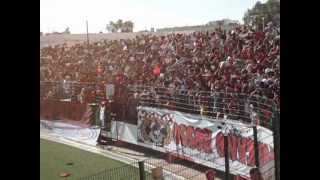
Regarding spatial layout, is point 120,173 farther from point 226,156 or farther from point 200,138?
point 226,156

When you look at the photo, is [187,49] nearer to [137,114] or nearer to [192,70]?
[192,70]

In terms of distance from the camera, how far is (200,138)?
3523 mm

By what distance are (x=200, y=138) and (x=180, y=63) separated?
4.38 ft

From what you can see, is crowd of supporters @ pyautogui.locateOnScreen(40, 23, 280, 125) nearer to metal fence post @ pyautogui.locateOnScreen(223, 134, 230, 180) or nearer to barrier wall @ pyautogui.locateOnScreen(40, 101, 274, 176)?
barrier wall @ pyautogui.locateOnScreen(40, 101, 274, 176)

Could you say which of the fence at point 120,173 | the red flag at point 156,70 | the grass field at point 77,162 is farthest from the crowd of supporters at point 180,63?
the fence at point 120,173

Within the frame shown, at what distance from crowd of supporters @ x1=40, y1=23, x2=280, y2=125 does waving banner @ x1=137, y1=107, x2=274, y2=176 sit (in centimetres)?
24

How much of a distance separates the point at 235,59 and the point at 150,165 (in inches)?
56.8

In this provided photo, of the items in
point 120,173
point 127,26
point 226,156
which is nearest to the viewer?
point 226,156

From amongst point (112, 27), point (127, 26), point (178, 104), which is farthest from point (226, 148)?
point (127, 26)

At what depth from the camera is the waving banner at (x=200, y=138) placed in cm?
306
